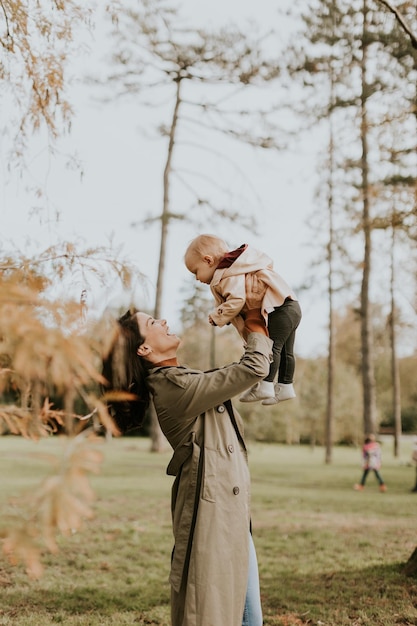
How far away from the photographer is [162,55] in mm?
16938

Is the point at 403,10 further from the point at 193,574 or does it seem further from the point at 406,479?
the point at 406,479

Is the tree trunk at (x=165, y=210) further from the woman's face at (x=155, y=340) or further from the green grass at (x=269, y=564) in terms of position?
the woman's face at (x=155, y=340)

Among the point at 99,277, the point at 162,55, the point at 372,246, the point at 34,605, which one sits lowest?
the point at 34,605

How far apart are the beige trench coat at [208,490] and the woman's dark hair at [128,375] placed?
0.33 ft

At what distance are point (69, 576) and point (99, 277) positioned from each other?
3.62m

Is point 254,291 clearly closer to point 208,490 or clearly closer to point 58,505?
point 208,490

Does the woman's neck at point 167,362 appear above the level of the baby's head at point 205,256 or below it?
below

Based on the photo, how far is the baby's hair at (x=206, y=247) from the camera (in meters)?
3.01

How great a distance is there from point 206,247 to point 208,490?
1159 millimetres

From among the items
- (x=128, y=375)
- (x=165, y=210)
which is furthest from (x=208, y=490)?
(x=165, y=210)

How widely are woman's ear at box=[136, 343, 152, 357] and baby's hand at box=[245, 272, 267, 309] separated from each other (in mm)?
498


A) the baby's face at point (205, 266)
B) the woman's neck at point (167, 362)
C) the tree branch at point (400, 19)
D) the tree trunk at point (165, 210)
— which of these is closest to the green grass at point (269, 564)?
the woman's neck at point (167, 362)

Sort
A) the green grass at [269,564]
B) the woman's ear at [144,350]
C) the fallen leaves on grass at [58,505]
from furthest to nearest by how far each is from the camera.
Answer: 1. the green grass at [269,564]
2. the woman's ear at [144,350]
3. the fallen leaves on grass at [58,505]

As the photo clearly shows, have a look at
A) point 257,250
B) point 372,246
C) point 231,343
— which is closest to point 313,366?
point 231,343
